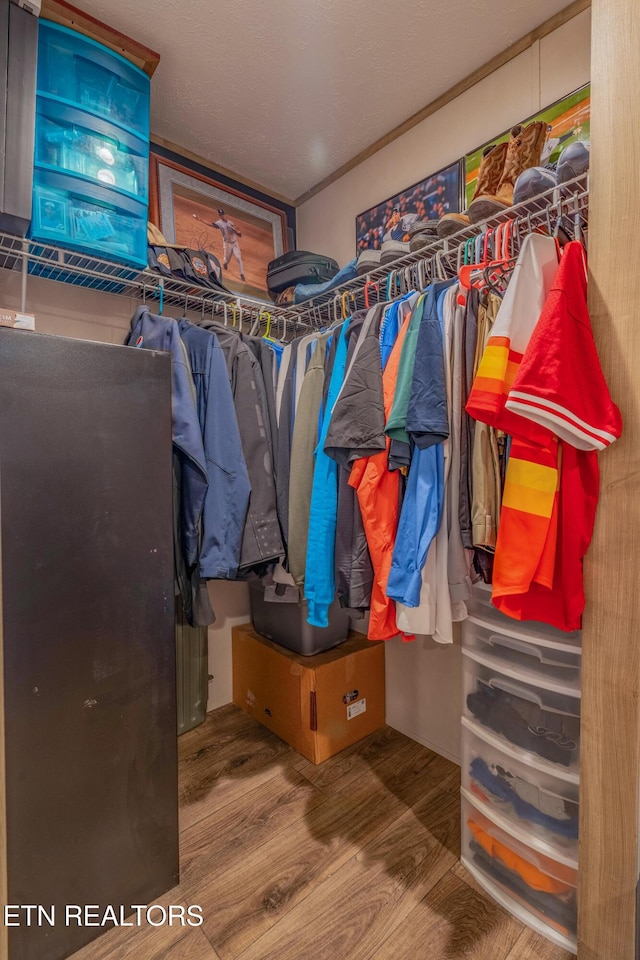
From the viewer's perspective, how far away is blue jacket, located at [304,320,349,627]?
143cm

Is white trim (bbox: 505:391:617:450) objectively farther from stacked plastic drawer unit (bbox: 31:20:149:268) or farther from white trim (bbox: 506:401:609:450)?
stacked plastic drawer unit (bbox: 31:20:149:268)

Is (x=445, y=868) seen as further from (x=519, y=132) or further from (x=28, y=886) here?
(x=519, y=132)

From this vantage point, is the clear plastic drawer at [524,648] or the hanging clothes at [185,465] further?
the hanging clothes at [185,465]

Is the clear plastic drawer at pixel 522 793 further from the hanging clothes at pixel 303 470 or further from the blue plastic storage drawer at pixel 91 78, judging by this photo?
the blue plastic storage drawer at pixel 91 78

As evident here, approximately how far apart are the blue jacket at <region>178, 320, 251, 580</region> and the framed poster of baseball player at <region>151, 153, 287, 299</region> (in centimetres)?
72

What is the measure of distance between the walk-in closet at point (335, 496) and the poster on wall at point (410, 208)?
24mm

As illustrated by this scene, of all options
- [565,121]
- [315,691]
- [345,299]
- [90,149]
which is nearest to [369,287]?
[345,299]

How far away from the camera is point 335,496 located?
56.5 inches

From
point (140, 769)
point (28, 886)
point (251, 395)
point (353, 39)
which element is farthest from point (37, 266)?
point (28, 886)

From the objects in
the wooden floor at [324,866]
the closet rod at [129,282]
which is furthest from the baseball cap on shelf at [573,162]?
the wooden floor at [324,866]

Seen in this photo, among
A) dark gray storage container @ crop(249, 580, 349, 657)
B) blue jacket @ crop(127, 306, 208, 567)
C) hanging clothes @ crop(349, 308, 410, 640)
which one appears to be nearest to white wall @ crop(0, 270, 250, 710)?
dark gray storage container @ crop(249, 580, 349, 657)

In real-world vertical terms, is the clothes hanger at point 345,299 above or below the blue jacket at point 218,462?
above

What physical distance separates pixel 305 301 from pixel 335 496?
3.38 feet

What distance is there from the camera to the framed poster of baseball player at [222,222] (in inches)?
80.8
